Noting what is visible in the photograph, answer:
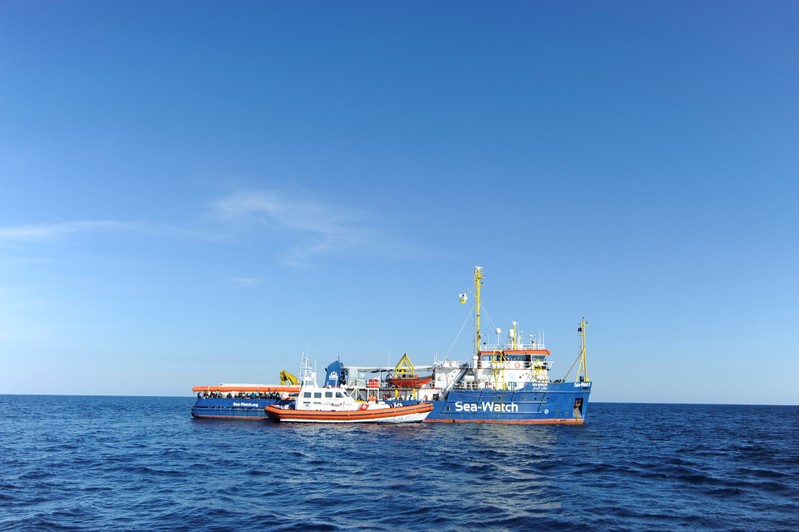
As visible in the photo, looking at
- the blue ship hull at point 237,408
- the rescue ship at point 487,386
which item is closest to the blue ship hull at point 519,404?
the rescue ship at point 487,386

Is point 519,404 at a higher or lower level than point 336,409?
higher

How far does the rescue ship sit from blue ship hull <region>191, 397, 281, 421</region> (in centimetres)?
900

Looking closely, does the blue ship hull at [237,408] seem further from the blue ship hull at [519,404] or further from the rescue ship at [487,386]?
the blue ship hull at [519,404]

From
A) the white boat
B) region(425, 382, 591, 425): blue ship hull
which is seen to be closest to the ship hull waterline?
the white boat

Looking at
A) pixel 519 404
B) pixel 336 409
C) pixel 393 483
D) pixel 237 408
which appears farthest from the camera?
pixel 237 408

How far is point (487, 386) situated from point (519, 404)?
4439 mm

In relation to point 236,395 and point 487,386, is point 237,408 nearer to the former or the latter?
point 236,395

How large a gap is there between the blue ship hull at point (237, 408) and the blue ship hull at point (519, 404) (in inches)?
886

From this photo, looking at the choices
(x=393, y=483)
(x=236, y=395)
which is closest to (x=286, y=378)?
(x=236, y=395)

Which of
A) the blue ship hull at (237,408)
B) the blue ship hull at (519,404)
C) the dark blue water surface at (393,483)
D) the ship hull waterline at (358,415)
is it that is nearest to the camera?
the dark blue water surface at (393,483)

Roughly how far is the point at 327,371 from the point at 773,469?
45179mm

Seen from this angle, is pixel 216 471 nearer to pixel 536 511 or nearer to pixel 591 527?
pixel 536 511

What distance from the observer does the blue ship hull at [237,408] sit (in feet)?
219

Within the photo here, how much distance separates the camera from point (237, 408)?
66812 millimetres
